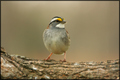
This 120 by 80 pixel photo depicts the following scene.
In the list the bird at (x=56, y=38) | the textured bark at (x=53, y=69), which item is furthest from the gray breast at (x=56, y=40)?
the textured bark at (x=53, y=69)

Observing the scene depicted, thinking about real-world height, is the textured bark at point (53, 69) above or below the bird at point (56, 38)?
below

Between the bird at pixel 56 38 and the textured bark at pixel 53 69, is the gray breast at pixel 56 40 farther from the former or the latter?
the textured bark at pixel 53 69

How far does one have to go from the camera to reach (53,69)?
14.7ft

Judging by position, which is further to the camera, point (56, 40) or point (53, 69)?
point (56, 40)

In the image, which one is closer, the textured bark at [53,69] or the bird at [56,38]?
the textured bark at [53,69]

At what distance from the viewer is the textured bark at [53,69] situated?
4.09m

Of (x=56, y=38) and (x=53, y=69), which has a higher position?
(x=56, y=38)

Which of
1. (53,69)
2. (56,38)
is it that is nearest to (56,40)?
(56,38)

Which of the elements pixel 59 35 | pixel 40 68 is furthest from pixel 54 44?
pixel 40 68

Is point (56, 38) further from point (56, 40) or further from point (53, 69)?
point (53, 69)

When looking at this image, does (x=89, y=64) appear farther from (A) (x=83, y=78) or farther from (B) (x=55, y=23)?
(B) (x=55, y=23)

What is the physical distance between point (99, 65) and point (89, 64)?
275 millimetres

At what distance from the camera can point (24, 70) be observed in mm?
4254

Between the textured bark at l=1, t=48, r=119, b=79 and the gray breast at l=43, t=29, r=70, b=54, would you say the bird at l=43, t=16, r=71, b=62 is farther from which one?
the textured bark at l=1, t=48, r=119, b=79
